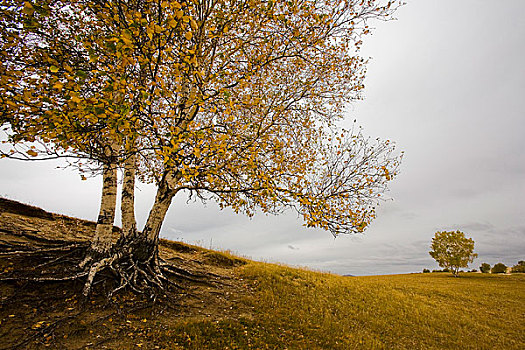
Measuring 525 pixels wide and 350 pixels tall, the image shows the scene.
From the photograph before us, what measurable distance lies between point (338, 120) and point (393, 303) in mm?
13226

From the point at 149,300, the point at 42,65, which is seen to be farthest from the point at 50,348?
the point at 42,65

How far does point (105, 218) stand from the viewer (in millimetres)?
10117

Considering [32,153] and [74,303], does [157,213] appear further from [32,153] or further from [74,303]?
[32,153]

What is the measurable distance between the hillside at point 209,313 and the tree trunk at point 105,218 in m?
1.38

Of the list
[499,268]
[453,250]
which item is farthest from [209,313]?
[499,268]

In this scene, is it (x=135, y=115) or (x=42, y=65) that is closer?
(x=135, y=115)

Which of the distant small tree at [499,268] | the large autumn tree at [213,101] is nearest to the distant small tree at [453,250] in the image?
the distant small tree at [499,268]

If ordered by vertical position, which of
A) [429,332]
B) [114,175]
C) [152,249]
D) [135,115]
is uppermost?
[135,115]

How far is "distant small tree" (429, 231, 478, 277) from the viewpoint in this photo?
49.4 m

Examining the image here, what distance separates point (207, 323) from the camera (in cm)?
850

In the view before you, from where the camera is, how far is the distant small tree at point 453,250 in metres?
49.4

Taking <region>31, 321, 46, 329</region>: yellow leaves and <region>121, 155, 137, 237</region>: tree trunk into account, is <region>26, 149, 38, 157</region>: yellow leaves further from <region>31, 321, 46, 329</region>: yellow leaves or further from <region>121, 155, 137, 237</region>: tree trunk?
<region>31, 321, 46, 329</region>: yellow leaves

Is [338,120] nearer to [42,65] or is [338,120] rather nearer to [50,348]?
[42,65]

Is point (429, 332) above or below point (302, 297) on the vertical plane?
below
